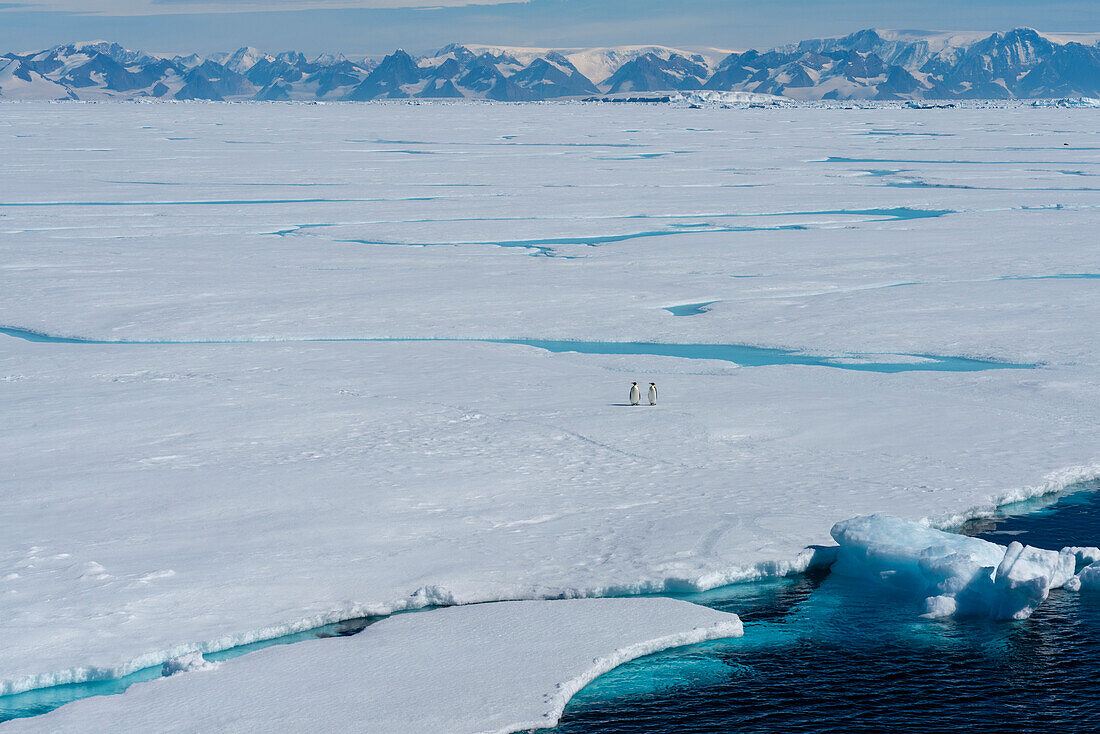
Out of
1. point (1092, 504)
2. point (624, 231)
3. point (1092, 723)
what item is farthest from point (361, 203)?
point (1092, 723)

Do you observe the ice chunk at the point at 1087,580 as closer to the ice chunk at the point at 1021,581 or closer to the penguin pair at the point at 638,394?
the ice chunk at the point at 1021,581

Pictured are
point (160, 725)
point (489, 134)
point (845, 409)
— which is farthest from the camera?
point (489, 134)

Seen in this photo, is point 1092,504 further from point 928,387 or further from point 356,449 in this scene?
point 356,449

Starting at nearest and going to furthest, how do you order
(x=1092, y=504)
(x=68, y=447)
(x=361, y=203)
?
(x=1092, y=504), (x=68, y=447), (x=361, y=203)

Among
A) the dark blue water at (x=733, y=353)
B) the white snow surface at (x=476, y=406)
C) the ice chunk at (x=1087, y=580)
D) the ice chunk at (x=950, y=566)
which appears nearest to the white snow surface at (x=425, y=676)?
the white snow surface at (x=476, y=406)

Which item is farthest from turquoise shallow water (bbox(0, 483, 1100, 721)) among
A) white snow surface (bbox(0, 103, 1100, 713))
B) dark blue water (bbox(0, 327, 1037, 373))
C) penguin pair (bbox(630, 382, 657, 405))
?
dark blue water (bbox(0, 327, 1037, 373))

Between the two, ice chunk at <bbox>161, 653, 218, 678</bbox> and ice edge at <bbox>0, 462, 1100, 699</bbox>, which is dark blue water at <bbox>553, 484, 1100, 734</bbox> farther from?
ice chunk at <bbox>161, 653, 218, 678</bbox>
